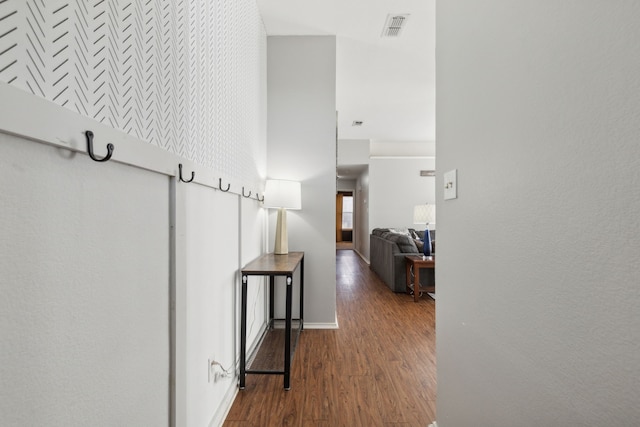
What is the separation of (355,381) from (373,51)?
3.12m

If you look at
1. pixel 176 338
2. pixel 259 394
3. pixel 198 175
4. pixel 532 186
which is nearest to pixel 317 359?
→ pixel 259 394

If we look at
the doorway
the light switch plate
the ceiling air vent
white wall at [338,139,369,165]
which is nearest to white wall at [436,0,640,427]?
the light switch plate

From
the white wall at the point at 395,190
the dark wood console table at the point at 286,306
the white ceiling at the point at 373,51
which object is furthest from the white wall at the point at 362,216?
the dark wood console table at the point at 286,306

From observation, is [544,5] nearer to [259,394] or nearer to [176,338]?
[176,338]

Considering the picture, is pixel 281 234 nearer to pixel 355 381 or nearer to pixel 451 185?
pixel 355 381

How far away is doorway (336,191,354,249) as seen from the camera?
12773mm

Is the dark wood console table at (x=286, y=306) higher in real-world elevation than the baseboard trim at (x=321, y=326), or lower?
higher

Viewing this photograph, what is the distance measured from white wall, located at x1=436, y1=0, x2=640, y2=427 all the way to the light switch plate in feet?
0.10

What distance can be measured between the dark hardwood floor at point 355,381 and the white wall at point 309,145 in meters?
0.43

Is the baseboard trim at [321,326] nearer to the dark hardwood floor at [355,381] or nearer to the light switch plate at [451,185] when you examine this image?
A: the dark hardwood floor at [355,381]

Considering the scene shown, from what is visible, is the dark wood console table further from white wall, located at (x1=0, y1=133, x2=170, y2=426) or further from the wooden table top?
white wall, located at (x1=0, y1=133, x2=170, y2=426)

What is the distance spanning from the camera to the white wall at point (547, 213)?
0.55 meters

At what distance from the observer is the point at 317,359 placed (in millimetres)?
2387

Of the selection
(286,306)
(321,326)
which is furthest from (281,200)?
(321,326)
